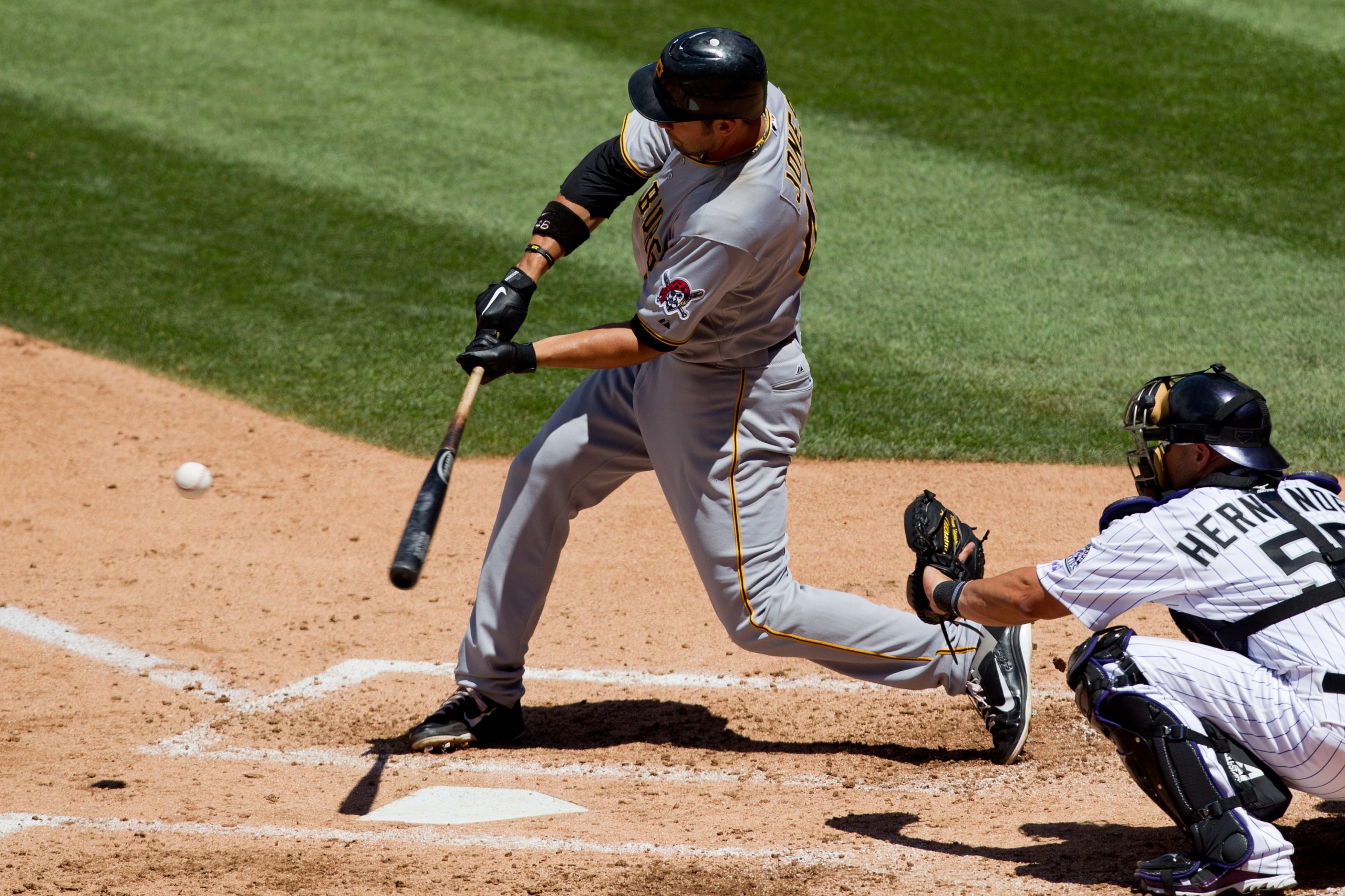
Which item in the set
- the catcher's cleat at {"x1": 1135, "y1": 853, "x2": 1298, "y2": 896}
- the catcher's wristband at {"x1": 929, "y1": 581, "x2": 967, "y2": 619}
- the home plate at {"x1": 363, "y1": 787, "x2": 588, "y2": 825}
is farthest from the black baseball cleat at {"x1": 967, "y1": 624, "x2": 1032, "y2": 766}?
the home plate at {"x1": 363, "y1": 787, "x2": 588, "y2": 825}

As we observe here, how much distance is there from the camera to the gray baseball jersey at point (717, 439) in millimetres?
3447

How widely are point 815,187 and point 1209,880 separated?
6.74m

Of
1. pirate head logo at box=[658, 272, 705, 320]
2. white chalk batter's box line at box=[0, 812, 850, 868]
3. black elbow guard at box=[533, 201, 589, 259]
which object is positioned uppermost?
black elbow guard at box=[533, 201, 589, 259]

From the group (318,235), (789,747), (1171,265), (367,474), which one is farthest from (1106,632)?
(318,235)

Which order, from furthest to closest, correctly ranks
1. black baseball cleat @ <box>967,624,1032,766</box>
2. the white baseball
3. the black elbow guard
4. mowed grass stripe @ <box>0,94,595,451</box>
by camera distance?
1. mowed grass stripe @ <box>0,94,595,451</box>
2. the white baseball
3. the black elbow guard
4. black baseball cleat @ <box>967,624,1032,766</box>

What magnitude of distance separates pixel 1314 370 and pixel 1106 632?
433 centimetres

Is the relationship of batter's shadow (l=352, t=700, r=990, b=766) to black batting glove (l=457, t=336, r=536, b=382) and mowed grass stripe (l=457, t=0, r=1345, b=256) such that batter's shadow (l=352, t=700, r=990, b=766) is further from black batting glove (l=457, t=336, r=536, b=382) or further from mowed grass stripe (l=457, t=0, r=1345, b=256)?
mowed grass stripe (l=457, t=0, r=1345, b=256)

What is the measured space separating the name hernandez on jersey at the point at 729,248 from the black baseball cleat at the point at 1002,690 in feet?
3.33

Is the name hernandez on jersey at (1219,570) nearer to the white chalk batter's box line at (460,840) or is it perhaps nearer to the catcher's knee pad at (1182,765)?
the catcher's knee pad at (1182,765)

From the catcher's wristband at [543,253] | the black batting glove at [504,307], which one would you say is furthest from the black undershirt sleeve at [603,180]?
the black batting glove at [504,307]

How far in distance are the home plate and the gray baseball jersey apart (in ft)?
1.14

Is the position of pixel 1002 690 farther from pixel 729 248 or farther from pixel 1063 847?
pixel 729 248

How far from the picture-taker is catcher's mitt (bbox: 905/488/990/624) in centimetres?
338

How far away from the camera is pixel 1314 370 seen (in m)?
6.74
